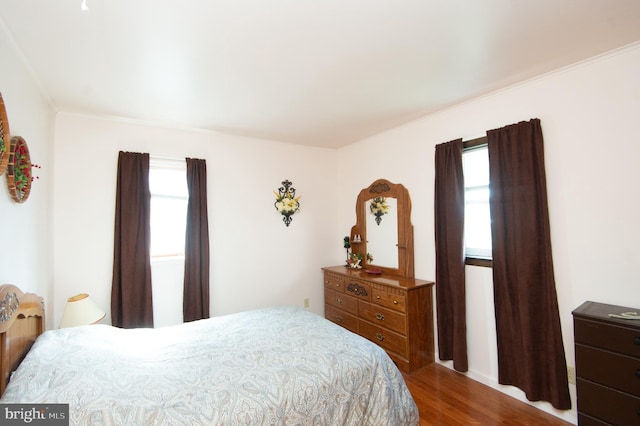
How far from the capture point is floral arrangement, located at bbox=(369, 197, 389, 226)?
11.9ft

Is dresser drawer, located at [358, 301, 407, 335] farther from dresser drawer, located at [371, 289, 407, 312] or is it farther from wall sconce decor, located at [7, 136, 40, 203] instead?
wall sconce decor, located at [7, 136, 40, 203]

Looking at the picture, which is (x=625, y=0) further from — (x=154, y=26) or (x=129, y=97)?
(x=129, y=97)

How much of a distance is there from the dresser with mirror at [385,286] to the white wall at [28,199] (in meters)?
2.87

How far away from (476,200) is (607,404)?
1646mm

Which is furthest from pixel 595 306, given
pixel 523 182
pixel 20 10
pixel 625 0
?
pixel 20 10

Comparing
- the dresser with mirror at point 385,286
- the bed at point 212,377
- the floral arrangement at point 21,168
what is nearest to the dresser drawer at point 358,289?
the dresser with mirror at point 385,286

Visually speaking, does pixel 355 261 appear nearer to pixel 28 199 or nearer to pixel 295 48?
pixel 295 48

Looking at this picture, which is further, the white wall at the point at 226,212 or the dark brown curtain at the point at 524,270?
the white wall at the point at 226,212

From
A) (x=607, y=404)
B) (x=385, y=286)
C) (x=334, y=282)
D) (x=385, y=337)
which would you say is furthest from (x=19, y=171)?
(x=607, y=404)

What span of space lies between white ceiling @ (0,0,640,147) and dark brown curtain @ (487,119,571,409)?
605 mm

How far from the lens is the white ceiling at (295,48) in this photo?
59.3 inches

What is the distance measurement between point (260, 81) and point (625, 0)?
2.19m

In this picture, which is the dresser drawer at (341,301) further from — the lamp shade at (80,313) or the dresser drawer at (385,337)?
the lamp shade at (80,313)

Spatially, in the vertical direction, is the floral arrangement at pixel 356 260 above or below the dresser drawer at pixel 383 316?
above
